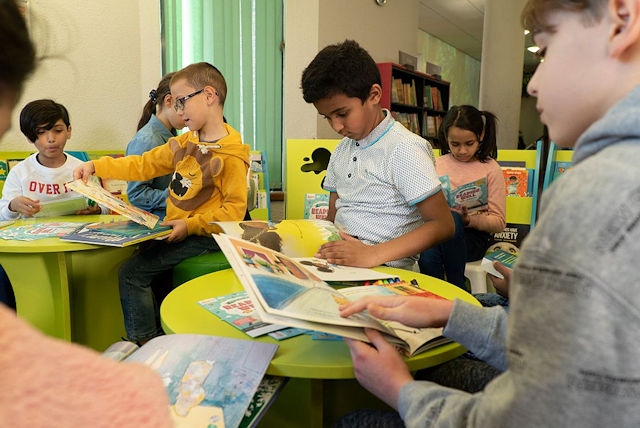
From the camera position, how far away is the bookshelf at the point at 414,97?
4.54 meters

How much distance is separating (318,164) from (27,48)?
2.31m

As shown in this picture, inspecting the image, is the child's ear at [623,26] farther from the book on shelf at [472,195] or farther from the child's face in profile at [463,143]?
the child's face in profile at [463,143]

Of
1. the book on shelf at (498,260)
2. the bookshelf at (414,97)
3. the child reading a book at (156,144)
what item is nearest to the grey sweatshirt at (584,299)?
the book on shelf at (498,260)

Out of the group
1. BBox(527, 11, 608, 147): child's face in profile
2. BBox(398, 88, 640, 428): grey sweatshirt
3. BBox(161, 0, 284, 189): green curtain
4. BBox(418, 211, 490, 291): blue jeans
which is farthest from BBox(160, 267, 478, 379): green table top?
BBox(161, 0, 284, 189): green curtain

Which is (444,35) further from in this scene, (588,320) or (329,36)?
(588,320)

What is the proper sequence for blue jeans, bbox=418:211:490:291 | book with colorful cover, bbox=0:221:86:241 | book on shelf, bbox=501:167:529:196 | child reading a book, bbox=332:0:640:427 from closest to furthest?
child reading a book, bbox=332:0:640:427
book with colorful cover, bbox=0:221:86:241
blue jeans, bbox=418:211:490:291
book on shelf, bbox=501:167:529:196

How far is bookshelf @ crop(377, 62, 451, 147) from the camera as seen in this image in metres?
4.54

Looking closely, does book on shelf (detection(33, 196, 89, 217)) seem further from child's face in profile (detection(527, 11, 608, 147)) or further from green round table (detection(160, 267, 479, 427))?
child's face in profile (detection(527, 11, 608, 147))

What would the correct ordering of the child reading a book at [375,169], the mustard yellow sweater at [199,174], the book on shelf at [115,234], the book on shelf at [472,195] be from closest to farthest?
1. the child reading a book at [375,169]
2. the book on shelf at [115,234]
3. the mustard yellow sweater at [199,174]
4. the book on shelf at [472,195]

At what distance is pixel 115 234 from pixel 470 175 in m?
1.59

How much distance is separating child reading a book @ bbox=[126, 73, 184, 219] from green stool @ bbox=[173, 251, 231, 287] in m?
0.48

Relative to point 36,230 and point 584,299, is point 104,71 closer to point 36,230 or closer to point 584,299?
point 36,230

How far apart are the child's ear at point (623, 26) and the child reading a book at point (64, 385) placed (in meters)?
0.50

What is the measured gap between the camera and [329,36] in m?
3.96
